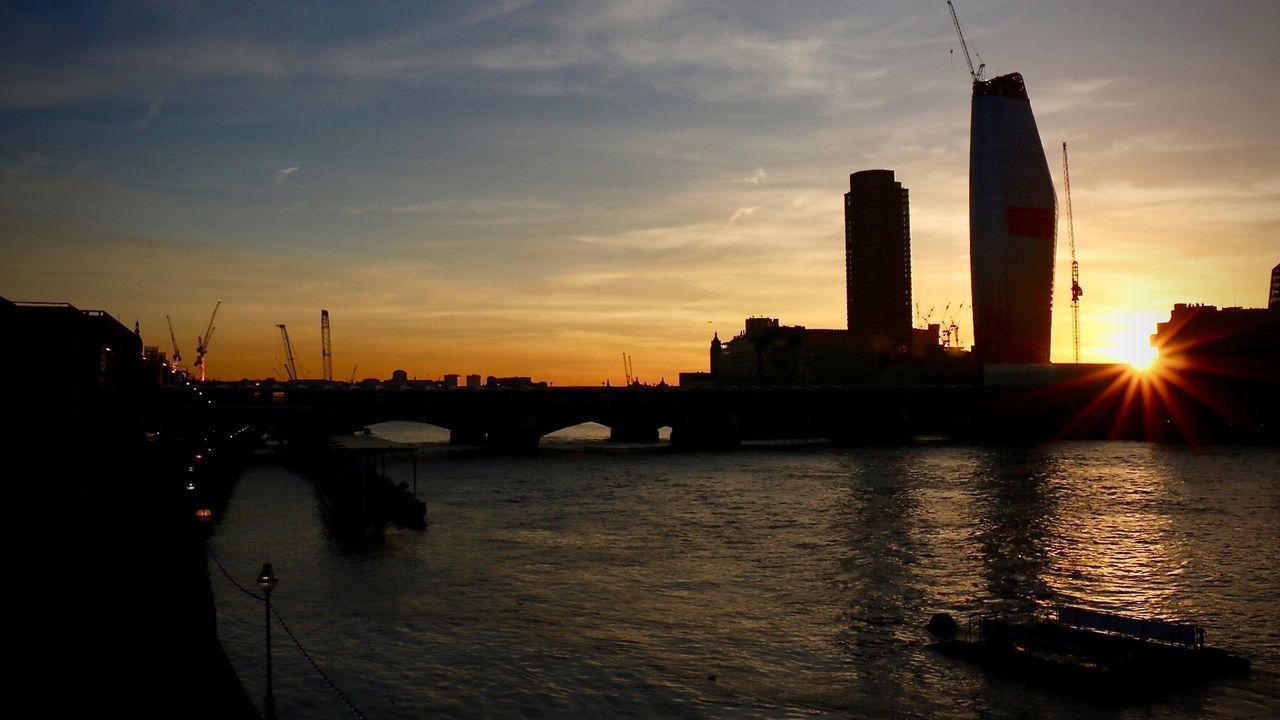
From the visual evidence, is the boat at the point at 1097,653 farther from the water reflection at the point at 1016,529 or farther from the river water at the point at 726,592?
the water reflection at the point at 1016,529

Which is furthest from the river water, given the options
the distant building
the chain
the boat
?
the distant building

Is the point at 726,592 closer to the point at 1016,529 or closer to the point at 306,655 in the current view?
the point at 306,655

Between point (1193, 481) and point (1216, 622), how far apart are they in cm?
8921

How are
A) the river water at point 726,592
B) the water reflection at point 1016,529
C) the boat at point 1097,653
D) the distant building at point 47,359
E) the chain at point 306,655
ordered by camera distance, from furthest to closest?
the distant building at point 47,359 < the water reflection at point 1016,529 < the river water at point 726,592 < the boat at point 1097,653 < the chain at point 306,655

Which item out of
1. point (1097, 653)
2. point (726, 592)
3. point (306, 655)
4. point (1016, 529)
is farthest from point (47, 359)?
point (1016, 529)

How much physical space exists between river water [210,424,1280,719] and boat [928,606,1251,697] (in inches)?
40.3

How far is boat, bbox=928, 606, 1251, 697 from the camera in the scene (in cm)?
3672

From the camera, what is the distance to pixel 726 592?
5562 cm

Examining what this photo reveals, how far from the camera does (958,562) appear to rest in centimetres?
6588

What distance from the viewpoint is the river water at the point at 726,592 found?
37188 millimetres

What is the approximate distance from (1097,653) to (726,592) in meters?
21.2

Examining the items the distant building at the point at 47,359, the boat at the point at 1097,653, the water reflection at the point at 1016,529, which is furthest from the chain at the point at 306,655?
the water reflection at the point at 1016,529

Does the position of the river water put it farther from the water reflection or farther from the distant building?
the distant building

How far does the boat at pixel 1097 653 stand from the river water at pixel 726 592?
3.36ft
